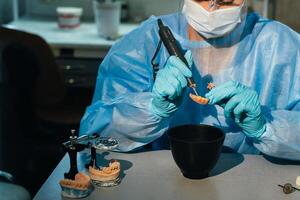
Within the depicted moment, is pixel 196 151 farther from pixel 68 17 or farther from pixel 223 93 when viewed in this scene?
pixel 68 17

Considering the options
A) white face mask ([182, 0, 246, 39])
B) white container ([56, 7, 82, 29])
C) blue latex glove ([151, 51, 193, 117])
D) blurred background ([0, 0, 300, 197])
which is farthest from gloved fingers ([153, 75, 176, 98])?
white container ([56, 7, 82, 29])

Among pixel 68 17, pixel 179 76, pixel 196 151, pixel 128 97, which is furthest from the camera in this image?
pixel 68 17

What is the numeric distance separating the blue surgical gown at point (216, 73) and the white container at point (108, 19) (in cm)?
118

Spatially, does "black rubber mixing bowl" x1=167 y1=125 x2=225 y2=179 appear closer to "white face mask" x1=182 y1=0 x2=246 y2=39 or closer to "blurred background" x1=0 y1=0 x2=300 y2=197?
"white face mask" x1=182 y1=0 x2=246 y2=39

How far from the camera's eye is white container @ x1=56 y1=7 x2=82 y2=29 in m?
2.84

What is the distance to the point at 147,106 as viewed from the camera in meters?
1.30

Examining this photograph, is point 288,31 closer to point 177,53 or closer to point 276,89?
point 276,89

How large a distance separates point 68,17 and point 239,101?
1772 millimetres

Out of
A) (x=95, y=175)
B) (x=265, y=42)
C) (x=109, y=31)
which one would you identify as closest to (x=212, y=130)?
(x=95, y=175)

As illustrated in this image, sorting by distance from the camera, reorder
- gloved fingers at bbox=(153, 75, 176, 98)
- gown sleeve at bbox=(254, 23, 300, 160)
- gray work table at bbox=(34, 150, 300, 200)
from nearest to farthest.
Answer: gray work table at bbox=(34, 150, 300, 200)
gloved fingers at bbox=(153, 75, 176, 98)
gown sleeve at bbox=(254, 23, 300, 160)

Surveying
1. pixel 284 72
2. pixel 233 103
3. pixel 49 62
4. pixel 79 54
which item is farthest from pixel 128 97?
pixel 79 54

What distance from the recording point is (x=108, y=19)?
2705 mm

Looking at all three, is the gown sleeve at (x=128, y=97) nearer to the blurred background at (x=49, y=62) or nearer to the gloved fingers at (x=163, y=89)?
the gloved fingers at (x=163, y=89)

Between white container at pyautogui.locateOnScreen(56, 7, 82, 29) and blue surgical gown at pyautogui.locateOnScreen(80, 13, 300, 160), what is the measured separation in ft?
4.48
